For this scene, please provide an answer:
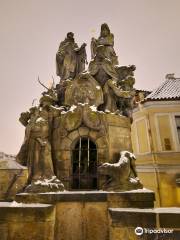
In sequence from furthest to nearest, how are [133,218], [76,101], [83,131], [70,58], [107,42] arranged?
[107,42], [70,58], [76,101], [83,131], [133,218]

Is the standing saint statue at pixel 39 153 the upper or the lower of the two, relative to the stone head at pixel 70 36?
lower


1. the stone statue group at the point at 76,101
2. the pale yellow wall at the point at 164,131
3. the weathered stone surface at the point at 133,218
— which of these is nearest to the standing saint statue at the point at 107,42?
the stone statue group at the point at 76,101

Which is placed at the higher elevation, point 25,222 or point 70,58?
point 70,58

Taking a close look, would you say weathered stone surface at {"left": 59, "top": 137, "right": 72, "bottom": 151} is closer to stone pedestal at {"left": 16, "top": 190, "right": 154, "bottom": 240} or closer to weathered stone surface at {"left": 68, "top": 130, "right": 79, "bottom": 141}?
weathered stone surface at {"left": 68, "top": 130, "right": 79, "bottom": 141}

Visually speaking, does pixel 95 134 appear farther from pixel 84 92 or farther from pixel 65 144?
pixel 84 92

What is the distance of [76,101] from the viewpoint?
19.5 ft

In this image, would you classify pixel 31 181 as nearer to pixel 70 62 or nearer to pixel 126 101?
pixel 126 101

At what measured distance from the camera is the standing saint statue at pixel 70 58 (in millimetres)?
7023

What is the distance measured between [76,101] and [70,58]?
218 cm

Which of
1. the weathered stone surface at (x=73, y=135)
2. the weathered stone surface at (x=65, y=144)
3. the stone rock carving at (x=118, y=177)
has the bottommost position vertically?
the stone rock carving at (x=118, y=177)

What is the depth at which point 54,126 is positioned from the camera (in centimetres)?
546

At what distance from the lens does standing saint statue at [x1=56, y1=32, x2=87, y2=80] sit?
7023mm

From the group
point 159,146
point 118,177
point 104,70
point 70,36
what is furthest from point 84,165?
point 159,146

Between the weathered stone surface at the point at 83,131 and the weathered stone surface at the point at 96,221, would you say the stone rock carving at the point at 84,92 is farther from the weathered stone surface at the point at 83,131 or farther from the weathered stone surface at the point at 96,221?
the weathered stone surface at the point at 96,221
